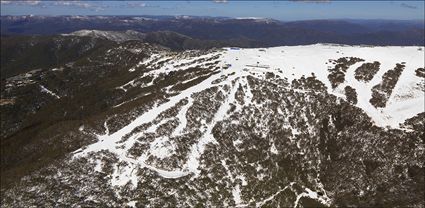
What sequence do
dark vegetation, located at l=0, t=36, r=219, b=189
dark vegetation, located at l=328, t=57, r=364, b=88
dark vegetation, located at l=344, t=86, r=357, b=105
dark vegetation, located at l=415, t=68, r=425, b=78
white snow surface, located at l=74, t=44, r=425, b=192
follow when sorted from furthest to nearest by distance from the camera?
dark vegetation, located at l=415, t=68, r=425, b=78, dark vegetation, located at l=328, t=57, r=364, b=88, dark vegetation, located at l=344, t=86, r=357, b=105, dark vegetation, located at l=0, t=36, r=219, b=189, white snow surface, located at l=74, t=44, r=425, b=192

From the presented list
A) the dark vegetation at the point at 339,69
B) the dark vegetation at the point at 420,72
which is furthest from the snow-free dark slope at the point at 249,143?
A: the dark vegetation at the point at 420,72

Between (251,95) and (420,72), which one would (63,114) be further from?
(420,72)

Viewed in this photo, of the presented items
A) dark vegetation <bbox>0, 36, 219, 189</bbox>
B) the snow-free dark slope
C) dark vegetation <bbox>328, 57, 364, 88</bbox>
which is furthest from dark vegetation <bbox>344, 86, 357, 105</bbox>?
dark vegetation <bbox>0, 36, 219, 189</bbox>

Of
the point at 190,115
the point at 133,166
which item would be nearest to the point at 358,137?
the point at 190,115

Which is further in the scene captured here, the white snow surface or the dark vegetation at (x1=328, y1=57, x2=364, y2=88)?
the dark vegetation at (x1=328, y1=57, x2=364, y2=88)

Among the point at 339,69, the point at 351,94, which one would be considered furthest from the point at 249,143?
the point at 339,69

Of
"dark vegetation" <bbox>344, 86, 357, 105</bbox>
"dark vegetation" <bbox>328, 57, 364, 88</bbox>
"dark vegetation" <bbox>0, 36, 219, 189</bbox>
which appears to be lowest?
"dark vegetation" <bbox>0, 36, 219, 189</bbox>

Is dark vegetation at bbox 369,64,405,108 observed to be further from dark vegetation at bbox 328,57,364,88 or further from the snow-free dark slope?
dark vegetation at bbox 328,57,364,88

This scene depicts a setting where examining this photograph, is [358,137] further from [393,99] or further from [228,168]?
[228,168]
